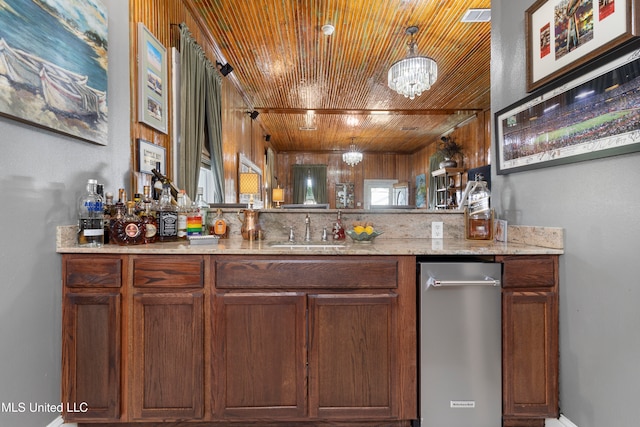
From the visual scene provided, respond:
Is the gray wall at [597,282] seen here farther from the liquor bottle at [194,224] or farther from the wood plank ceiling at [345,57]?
the liquor bottle at [194,224]

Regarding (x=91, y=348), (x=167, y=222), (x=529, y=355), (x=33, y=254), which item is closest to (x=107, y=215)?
(x=167, y=222)

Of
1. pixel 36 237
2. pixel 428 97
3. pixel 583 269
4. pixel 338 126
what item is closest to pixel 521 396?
pixel 583 269

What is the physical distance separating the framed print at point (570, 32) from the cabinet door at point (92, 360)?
2.44 meters

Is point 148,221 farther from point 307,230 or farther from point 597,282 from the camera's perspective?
point 597,282

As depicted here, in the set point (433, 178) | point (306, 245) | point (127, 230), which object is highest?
point (433, 178)

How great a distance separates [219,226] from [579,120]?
203cm

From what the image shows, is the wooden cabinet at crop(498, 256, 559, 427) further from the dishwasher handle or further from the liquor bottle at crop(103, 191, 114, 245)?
the liquor bottle at crop(103, 191, 114, 245)

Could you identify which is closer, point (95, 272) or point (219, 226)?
point (95, 272)

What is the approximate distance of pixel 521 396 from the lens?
152cm

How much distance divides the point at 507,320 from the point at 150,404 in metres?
1.79

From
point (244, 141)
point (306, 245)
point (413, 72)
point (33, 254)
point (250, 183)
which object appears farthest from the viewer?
point (244, 141)

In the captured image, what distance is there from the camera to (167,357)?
59.1 inches

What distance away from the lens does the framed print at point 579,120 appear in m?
1.21

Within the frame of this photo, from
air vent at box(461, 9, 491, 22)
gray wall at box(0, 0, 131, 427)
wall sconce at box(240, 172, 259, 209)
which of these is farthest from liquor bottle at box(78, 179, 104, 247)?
air vent at box(461, 9, 491, 22)
